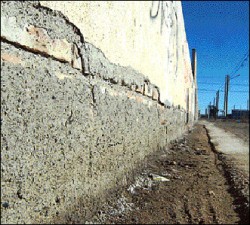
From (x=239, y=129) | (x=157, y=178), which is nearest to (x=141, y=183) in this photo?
(x=157, y=178)

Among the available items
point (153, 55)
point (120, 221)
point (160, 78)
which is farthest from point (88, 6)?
point (160, 78)

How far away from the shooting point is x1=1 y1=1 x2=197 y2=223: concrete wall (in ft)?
2.42

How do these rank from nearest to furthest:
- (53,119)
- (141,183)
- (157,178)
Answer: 1. (53,119)
2. (141,183)
3. (157,178)

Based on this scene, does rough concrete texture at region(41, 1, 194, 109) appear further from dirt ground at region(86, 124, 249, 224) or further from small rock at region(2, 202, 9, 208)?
dirt ground at region(86, 124, 249, 224)

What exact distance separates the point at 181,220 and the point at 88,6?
0.90m

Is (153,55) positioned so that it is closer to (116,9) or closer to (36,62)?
(116,9)

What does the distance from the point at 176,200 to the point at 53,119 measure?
82 centimetres

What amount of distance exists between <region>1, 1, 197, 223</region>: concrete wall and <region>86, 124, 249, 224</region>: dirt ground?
10 cm

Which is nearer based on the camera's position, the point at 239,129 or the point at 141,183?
the point at 141,183

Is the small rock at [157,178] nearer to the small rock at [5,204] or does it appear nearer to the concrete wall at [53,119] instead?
the concrete wall at [53,119]

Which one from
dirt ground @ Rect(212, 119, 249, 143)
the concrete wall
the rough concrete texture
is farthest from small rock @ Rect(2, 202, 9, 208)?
dirt ground @ Rect(212, 119, 249, 143)

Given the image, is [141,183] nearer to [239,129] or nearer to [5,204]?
[5,204]

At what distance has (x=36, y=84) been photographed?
2.70ft

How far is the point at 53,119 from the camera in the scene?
0.89 meters
